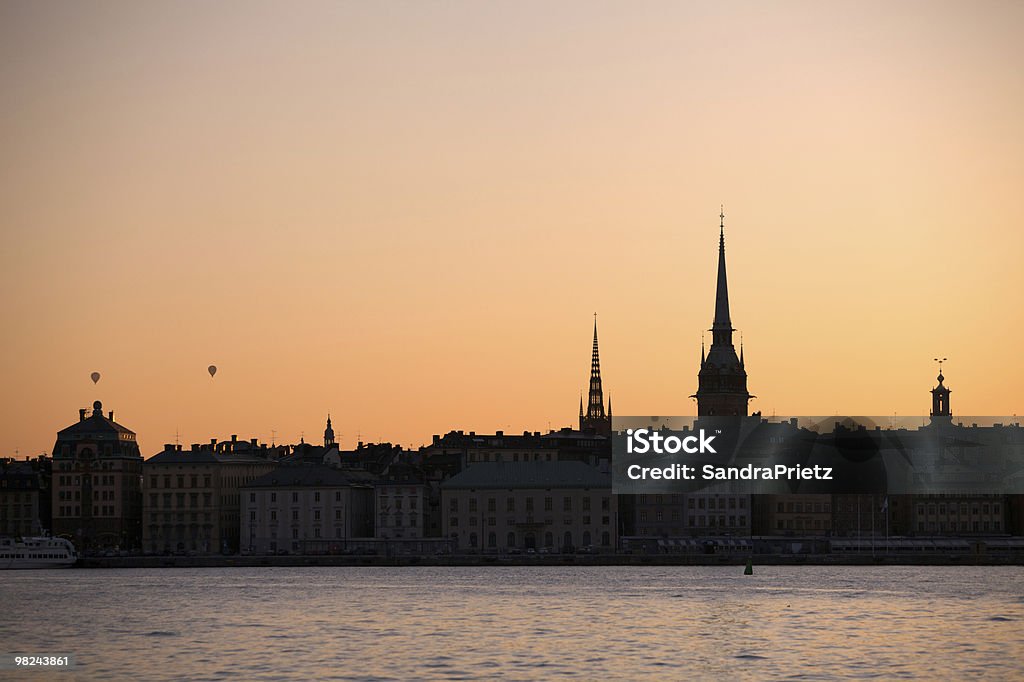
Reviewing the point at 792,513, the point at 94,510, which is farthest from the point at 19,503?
the point at 792,513

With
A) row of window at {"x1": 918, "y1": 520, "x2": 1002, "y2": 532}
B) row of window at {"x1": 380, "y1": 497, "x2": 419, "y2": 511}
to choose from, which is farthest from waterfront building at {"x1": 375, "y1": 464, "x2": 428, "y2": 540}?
row of window at {"x1": 918, "y1": 520, "x2": 1002, "y2": 532}

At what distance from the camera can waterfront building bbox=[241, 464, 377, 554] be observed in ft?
474

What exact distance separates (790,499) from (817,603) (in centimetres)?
6695

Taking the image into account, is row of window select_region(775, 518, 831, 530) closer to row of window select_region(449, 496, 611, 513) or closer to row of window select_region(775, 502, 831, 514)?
row of window select_region(775, 502, 831, 514)

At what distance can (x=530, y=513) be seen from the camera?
470ft

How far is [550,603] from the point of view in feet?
298

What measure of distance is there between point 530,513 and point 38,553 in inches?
1311

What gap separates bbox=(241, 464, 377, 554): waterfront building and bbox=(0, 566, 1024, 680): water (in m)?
24.6

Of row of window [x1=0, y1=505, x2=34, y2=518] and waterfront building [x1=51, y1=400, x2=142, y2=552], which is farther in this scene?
row of window [x1=0, y1=505, x2=34, y2=518]

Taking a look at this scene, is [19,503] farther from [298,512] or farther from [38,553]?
[298,512]

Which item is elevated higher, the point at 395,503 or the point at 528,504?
the point at 395,503

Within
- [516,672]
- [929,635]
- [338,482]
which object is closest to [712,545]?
[338,482]

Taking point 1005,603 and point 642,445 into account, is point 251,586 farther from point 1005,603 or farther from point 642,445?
point 642,445

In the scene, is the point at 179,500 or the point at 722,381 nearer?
the point at 179,500
